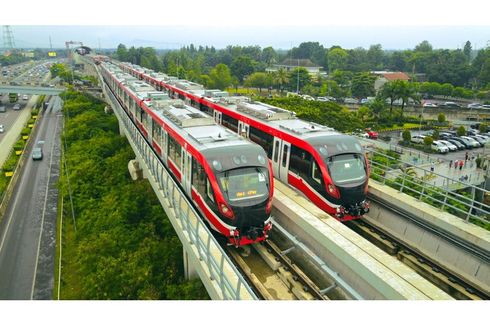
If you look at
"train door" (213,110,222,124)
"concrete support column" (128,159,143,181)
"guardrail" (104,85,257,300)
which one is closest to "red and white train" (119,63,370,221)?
"guardrail" (104,85,257,300)

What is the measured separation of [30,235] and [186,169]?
19100 mm

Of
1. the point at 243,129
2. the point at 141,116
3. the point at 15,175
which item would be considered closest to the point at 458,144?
the point at 243,129

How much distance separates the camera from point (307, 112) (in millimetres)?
40000

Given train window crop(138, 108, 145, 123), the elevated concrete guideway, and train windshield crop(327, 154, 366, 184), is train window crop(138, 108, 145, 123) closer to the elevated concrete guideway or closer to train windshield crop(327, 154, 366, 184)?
train windshield crop(327, 154, 366, 184)

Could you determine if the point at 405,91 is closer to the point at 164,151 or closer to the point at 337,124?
the point at 337,124

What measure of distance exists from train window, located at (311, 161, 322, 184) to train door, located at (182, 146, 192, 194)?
4760mm

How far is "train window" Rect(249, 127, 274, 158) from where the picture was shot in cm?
1730

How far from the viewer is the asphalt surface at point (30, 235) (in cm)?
2166

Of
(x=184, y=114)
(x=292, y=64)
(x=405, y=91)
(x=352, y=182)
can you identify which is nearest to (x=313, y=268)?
(x=352, y=182)

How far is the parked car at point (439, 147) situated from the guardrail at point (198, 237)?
33.1 metres

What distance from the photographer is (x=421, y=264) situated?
12.8 m

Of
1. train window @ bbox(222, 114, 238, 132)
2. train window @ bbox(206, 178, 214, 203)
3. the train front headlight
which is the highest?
train window @ bbox(222, 114, 238, 132)

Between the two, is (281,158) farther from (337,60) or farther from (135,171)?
(337,60)

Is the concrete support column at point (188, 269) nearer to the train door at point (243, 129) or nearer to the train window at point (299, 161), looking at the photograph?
the train window at point (299, 161)
